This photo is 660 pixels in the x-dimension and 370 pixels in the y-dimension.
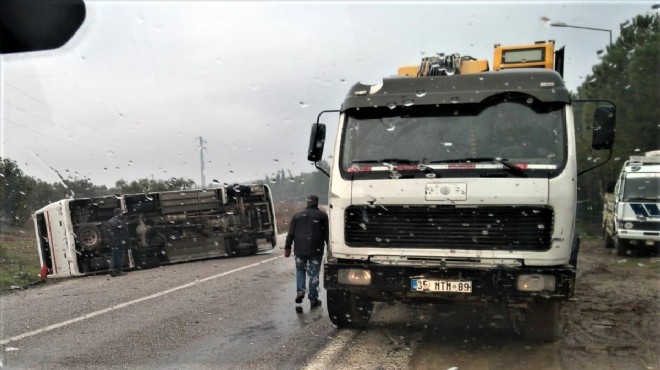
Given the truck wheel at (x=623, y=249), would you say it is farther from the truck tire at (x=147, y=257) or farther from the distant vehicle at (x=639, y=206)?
the truck tire at (x=147, y=257)

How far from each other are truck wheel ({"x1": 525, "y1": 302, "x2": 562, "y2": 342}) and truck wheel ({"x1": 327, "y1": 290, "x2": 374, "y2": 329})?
165 cm

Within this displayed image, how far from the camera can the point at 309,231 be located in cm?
797

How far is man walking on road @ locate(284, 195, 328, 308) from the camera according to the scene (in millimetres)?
7938

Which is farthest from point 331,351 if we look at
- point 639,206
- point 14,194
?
point 14,194

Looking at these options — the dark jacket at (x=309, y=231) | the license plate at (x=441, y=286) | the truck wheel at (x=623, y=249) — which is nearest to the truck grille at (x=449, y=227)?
the license plate at (x=441, y=286)

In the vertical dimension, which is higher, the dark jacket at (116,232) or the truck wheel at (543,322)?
the truck wheel at (543,322)

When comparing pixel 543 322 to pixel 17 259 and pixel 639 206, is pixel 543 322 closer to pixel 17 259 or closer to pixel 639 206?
pixel 639 206

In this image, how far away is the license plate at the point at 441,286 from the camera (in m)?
5.08

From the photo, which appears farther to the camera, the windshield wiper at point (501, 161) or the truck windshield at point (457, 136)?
the truck windshield at point (457, 136)

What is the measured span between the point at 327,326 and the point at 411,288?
1738 millimetres

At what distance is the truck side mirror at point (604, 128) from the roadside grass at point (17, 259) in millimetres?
10891

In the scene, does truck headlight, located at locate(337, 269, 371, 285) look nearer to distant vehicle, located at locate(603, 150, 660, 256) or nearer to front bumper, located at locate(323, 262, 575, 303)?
front bumper, located at locate(323, 262, 575, 303)

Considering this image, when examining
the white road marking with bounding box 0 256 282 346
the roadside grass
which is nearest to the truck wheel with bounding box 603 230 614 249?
the white road marking with bounding box 0 256 282 346

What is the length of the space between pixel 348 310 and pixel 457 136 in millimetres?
2280
